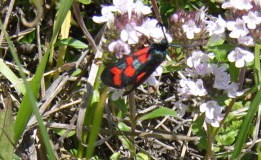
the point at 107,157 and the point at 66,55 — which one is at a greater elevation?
the point at 66,55

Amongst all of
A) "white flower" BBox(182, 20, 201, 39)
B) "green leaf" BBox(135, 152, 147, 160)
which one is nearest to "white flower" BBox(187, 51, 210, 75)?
"white flower" BBox(182, 20, 201, 39)

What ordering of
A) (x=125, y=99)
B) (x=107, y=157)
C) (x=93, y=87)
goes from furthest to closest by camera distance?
(x=107, y=157) → (x=125, y=99) → (x=93, y=87)

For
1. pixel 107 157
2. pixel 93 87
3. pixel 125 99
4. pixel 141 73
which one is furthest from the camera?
pixel 107 157

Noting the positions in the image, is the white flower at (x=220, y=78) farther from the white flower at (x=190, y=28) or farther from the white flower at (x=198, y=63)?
the white flower at (x=190, y=28)

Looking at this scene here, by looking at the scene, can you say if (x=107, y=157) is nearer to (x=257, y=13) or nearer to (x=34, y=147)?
(x=34, y=147)

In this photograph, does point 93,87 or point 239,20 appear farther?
point 93,87

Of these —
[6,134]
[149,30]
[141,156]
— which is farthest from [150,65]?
[141,156]

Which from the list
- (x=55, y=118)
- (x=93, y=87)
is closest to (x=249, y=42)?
(x=93, y=87)

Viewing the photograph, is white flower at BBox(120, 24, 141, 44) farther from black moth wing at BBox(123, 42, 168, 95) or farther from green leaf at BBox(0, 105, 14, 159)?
green leaf at BBox(0, 105, 14, 159)
